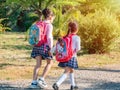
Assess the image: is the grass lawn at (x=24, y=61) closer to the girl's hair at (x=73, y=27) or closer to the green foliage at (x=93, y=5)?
the girl's hair at (x=73, y=27)

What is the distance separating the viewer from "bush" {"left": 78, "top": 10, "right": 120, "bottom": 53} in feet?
53.2

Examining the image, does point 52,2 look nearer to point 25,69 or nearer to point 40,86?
point 25,69

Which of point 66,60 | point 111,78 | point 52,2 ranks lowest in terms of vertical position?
point 111,78

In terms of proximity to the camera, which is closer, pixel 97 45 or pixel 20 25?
pixel 97 45

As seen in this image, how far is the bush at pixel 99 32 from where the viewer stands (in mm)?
16219

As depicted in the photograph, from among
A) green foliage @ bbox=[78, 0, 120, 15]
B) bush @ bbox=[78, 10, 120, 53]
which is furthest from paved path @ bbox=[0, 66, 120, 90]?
green foliage @ bbox=[78, 0, 120, 15]

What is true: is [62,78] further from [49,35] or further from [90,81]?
[90,81]

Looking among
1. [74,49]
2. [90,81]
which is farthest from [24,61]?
[74,49]

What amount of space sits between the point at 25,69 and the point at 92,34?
4425mm

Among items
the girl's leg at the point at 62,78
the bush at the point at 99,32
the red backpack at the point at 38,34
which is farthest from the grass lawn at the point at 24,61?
the girl's leg at the point at 62,78

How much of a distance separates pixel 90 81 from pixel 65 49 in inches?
74.2

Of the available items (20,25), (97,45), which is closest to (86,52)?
(97,45)

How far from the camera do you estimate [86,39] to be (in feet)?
53.7

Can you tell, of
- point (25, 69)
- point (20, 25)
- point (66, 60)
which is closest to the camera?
point (66, 60)
